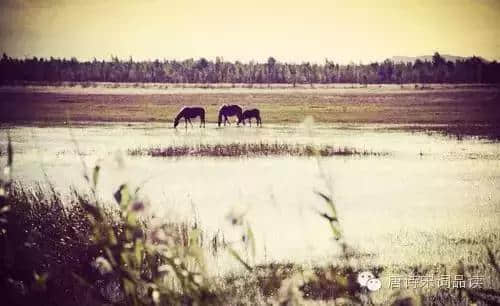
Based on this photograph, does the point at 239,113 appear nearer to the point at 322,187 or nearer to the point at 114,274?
the point at 322,187

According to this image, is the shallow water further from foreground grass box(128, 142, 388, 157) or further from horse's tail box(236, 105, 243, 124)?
horse's tail box(236, 105, 243, 124)

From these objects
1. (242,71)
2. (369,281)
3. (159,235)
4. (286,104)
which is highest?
(242,71)

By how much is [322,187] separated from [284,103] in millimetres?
1037

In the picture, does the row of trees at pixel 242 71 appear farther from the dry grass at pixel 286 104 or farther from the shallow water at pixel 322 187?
the shallow water at pixel 322 187

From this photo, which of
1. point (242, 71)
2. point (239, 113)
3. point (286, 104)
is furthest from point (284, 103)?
point (239, 113)

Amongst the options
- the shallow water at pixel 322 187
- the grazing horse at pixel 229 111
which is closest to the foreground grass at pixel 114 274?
the shallow water at pixel 322 187

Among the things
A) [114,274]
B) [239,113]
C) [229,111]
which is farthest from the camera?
[229,111]

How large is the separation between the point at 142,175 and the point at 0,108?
1.23m

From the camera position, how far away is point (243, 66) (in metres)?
5.24

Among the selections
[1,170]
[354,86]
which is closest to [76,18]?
[1,170]

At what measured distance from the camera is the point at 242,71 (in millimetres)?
5352

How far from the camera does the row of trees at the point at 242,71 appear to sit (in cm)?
458

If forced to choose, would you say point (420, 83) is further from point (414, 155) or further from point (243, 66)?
point (243, 66)

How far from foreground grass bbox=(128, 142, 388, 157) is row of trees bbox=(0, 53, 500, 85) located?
2.28 feet
